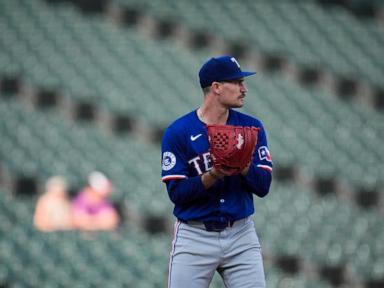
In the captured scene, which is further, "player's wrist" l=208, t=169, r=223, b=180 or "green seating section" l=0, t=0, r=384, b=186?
"green seating section" l=0, t=0, r=384, b=186

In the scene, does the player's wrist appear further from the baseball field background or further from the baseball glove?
the baseball field background

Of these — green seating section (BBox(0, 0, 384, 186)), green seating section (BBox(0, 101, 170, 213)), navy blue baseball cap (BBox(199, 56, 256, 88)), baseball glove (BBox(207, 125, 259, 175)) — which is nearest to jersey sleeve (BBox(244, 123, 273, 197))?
baseball glove (BBox(207, 125, 259, 175))

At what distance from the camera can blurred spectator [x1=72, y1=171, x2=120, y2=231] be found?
862 centimetres

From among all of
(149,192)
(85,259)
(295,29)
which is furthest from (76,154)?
(295,29)

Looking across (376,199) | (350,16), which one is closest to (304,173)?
(376,199)

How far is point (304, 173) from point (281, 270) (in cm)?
192

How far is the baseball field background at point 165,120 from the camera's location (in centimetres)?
833

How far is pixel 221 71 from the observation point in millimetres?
3480

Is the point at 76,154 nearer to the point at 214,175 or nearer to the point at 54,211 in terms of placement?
the point at 54,211

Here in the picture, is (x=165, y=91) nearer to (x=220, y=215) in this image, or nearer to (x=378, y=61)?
(x=378, y=61)

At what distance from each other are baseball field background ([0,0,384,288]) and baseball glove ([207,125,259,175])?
4.42 m

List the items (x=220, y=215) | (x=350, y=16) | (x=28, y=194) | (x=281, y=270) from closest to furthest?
(x=220, y=215), (x=281, y=270), (x=28, y=194), (x=350, y=16)

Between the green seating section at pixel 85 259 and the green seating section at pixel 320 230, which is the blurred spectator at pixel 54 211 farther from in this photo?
the green seating section at pixel 320 230

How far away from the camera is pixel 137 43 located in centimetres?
1206
